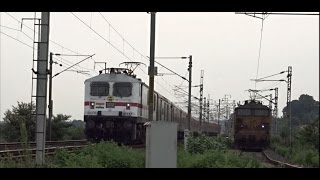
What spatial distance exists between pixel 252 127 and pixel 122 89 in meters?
10.7

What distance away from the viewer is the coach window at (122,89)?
90.9ft

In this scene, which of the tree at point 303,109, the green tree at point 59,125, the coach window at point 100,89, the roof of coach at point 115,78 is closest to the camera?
the coach window at point 100,89

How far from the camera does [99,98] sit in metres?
27.8

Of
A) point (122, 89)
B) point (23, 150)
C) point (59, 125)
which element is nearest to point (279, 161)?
point (122, 89)

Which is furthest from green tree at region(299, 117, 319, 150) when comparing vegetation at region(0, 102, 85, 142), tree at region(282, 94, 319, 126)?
vegetation at region(0, 102, 85, 142)

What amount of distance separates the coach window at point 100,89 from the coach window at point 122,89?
0.41m

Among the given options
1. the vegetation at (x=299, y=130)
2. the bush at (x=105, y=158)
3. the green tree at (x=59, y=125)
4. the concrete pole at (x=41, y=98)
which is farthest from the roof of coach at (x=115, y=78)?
the green tree at (x=59, y=125)

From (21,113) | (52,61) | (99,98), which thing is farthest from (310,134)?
(21,113)

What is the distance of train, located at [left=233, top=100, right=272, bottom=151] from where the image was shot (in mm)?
34531

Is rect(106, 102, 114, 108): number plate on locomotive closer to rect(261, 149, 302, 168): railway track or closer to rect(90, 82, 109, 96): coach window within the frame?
rect(90, 82, 109, 96): coach window

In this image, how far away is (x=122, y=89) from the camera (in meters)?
27.8

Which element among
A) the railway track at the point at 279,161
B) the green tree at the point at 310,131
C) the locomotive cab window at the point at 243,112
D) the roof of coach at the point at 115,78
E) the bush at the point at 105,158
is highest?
the roof of coach at the point at 115,78

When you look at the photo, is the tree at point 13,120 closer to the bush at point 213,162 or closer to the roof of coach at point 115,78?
the roof of coach at point 115,78
